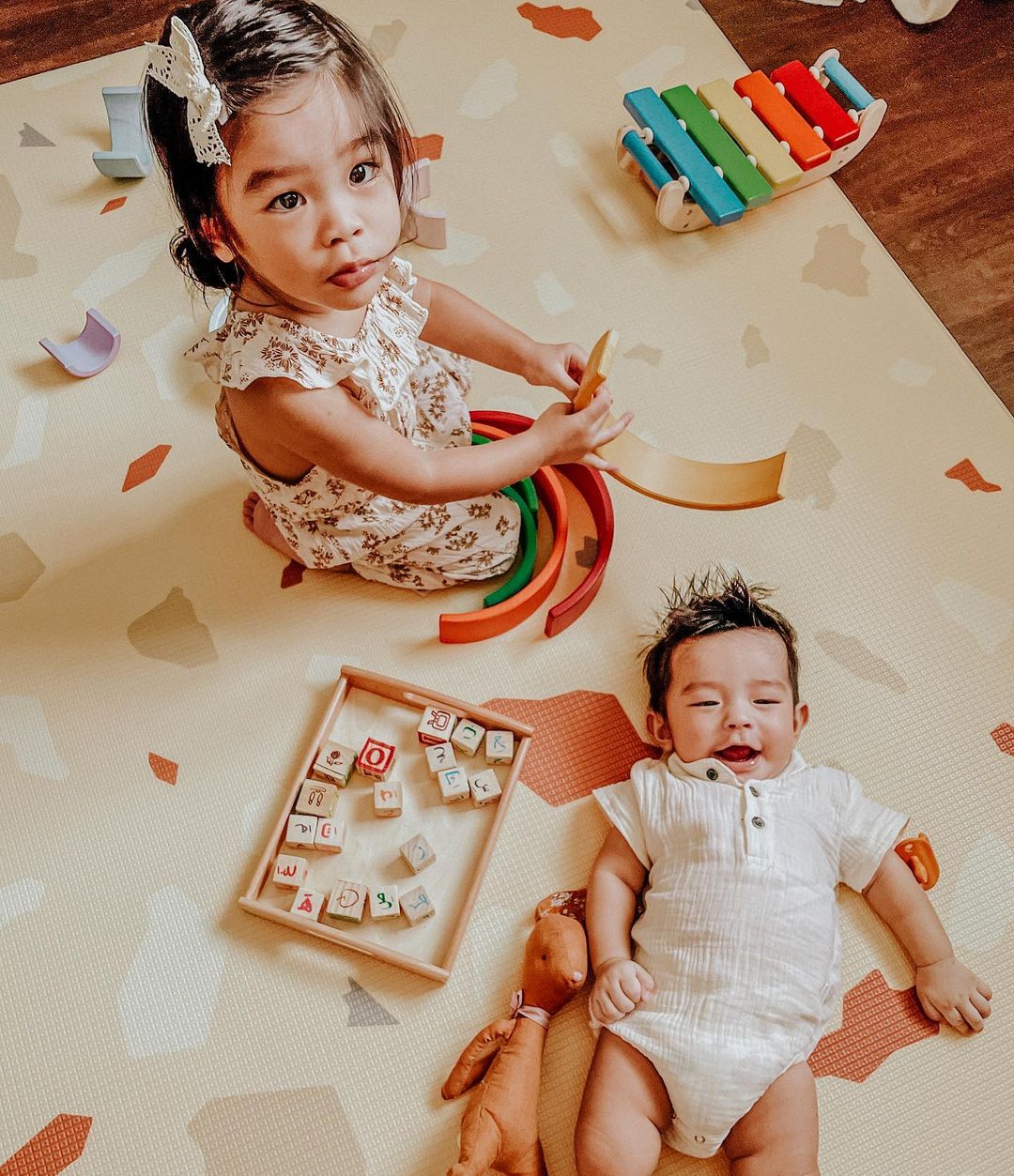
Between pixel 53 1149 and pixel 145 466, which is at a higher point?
pixel 145 466

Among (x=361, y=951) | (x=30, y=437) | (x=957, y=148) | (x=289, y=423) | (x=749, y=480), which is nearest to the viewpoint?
(x=289, y=423)

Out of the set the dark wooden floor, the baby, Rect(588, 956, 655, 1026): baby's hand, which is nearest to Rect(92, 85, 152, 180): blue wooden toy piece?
the dark wooden floor

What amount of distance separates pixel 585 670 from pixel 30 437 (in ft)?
2.40

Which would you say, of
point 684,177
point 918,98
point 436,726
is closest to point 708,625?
point 436,726

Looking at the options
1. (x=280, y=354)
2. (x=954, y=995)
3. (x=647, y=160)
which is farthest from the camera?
(x=647, y=160)

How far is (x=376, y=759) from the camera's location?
41.3 inches

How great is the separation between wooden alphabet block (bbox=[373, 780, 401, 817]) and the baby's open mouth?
0.32 m

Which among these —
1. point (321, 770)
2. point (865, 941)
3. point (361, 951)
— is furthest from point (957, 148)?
point (361, 951)

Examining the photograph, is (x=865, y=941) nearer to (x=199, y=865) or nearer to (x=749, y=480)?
(x=749, y=480)

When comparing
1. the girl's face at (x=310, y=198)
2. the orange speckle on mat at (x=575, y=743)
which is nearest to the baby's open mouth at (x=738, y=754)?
the orange speckle on mat at (x=575, y=743)

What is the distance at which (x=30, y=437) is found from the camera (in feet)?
4.06

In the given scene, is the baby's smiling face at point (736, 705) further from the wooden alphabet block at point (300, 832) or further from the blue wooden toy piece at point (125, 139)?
the blue wooden toy piece at point (125, 139)

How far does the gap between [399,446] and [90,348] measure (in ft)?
1.92

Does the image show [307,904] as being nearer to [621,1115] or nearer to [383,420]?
[621,1115]
